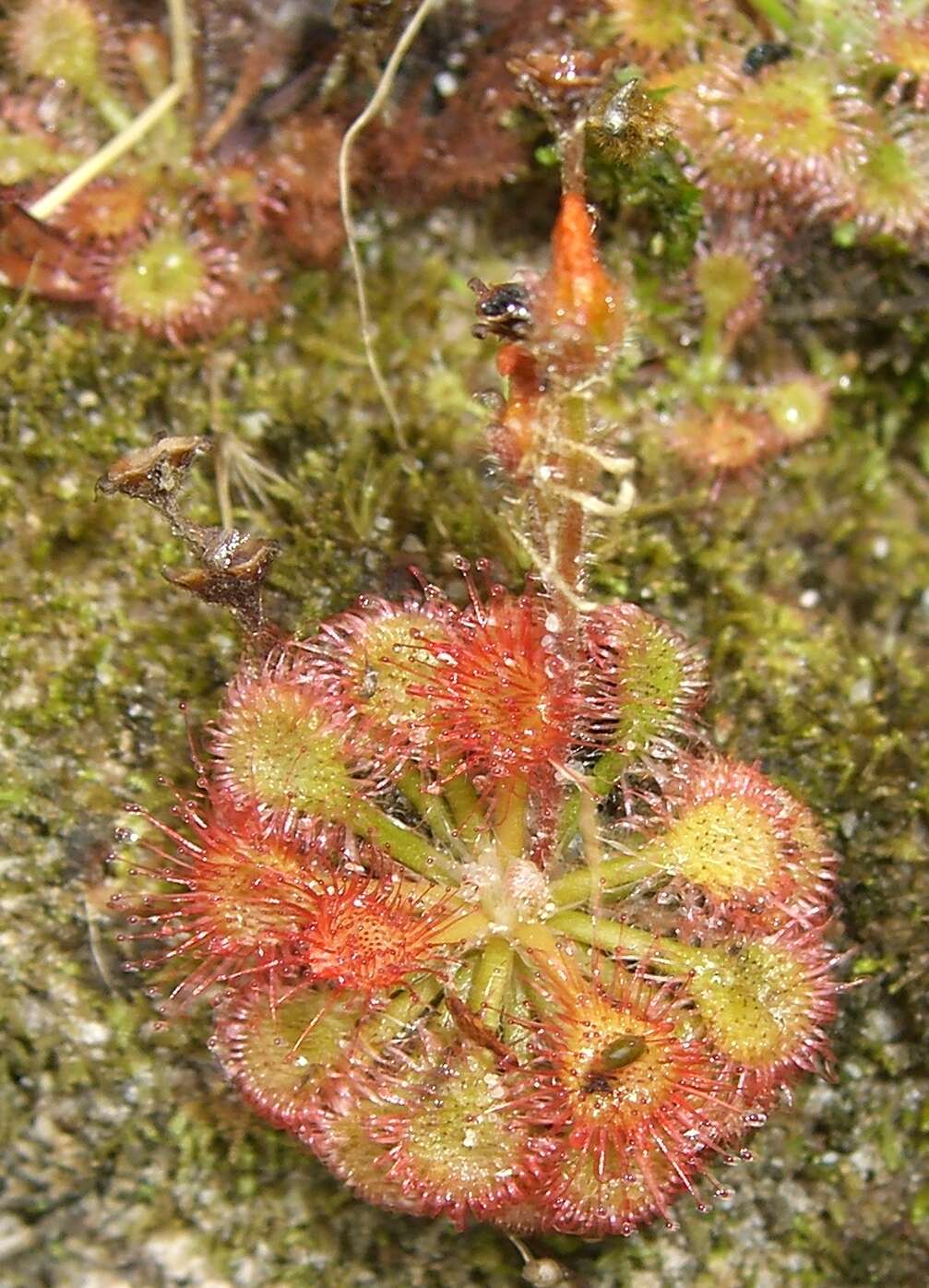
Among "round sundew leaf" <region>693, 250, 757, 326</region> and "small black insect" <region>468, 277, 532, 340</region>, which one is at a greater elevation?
"small black insect" <region>468, 277, 532, 340</region>

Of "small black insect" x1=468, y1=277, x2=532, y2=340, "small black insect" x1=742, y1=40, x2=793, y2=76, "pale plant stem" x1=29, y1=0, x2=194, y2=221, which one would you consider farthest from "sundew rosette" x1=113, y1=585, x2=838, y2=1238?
"small black insect" x1=742, y1=40, x2=793, y2=76

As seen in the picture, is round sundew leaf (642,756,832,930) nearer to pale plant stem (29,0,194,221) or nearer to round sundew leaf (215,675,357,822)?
round sundew leaf (215,675,357,822)

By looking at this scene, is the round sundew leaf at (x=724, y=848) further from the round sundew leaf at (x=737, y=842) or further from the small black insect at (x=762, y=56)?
the small black insect at (x=762, y=56)

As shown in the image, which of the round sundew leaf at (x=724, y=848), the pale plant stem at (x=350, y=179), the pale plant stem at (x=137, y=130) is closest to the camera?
the round sundew leaf at (x=724, y=848)

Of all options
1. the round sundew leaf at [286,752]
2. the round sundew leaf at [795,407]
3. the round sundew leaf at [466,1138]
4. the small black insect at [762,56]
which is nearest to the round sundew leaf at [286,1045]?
the round sundew leaf at [466,1138]

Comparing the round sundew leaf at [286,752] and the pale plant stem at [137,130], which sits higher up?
the pale plant stem at [137,130]

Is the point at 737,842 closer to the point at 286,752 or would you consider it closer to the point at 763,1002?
the point at 763,1002
